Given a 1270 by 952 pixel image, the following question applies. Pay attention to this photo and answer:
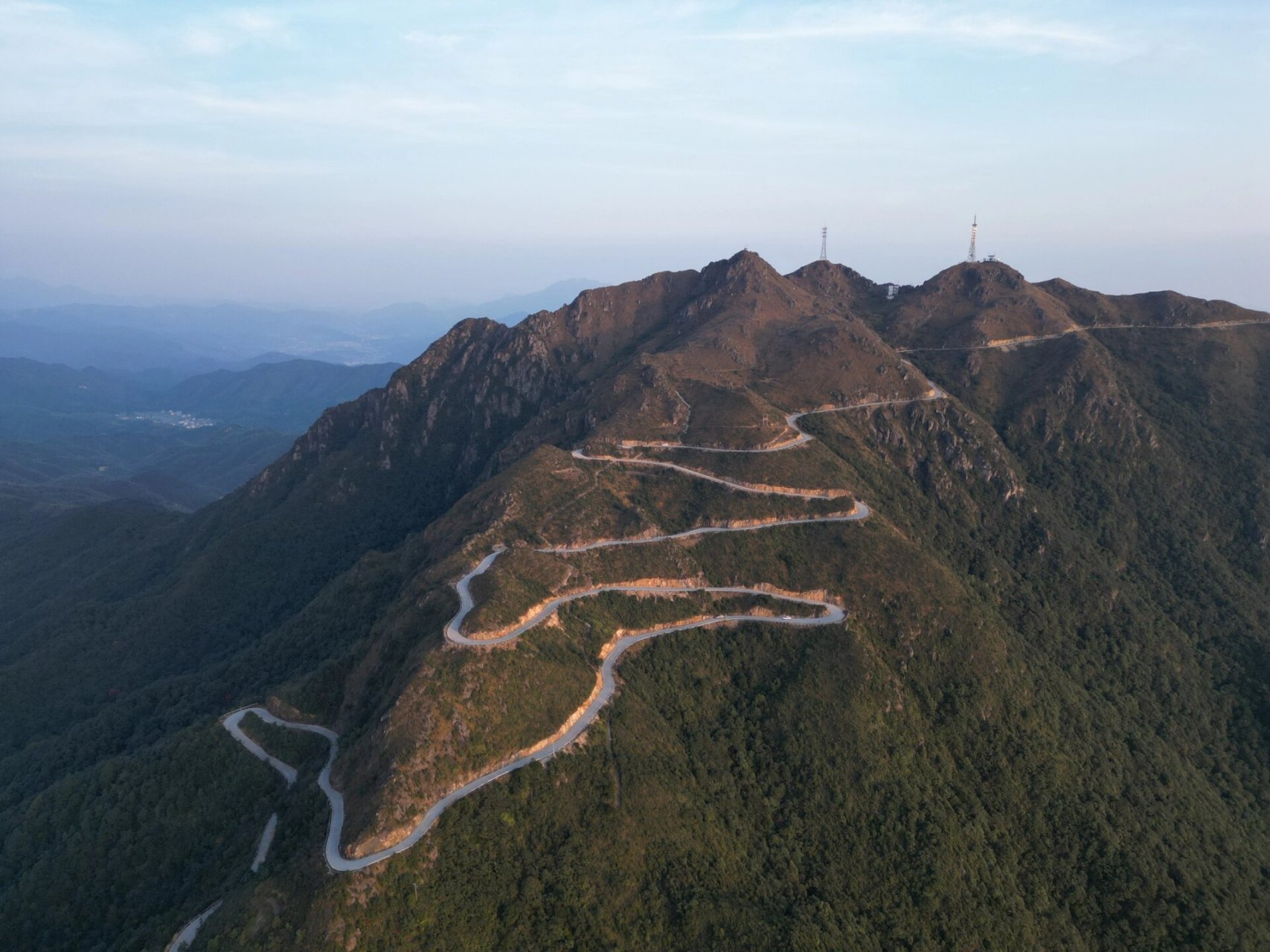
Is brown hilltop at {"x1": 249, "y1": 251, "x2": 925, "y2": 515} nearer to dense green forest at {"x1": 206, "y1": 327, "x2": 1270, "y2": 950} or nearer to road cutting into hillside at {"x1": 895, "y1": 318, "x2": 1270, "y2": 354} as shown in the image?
road cutting into hillside at {"x1": 895, "y1": 318, "x2": 1270, "y2": 354}

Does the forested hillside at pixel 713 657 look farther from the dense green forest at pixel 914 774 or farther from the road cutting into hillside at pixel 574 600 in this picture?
the road cutting into hillside at pixel 574 600

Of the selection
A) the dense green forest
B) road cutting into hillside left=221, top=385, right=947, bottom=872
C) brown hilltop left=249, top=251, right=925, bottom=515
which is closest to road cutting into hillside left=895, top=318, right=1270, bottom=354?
brown hilltop left=249, top=251, right=925, bottom=515

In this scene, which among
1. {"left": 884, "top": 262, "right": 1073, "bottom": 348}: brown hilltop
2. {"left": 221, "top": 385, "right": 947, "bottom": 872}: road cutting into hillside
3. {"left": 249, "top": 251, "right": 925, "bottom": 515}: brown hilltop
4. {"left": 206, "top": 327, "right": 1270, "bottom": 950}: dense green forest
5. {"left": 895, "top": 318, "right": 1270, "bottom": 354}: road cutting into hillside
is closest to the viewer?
{"left": 206, "top": 327, "right": 1270, "bottom": 950}: dense green forest

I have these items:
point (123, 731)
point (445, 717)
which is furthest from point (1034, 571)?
point (123, 731)

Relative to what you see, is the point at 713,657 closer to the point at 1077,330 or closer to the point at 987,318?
the point at 987,318

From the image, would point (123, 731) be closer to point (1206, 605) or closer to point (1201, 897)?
point (1201, 897)

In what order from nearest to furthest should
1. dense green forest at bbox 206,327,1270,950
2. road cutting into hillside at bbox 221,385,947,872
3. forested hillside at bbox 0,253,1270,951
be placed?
1. dense green forest at bbox 206,327,1270,950
2. road cutting into hillside at bbox 221,385,947,872
3. forested hillside at bbox 0,253,1270,951

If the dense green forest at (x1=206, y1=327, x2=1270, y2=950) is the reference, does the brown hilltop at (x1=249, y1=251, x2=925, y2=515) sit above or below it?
above

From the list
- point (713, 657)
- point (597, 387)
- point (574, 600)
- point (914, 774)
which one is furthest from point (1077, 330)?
point (574, 600)
